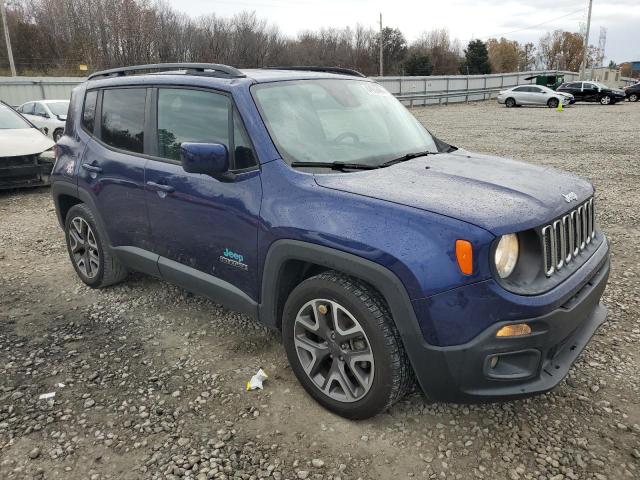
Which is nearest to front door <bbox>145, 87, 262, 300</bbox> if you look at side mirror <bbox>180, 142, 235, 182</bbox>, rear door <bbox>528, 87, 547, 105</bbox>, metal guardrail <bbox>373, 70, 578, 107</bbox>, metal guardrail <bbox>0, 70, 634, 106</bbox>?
side mirror <bbox>180, 142, 235, 182</bbox>

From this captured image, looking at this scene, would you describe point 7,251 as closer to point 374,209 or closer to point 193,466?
point 193,466

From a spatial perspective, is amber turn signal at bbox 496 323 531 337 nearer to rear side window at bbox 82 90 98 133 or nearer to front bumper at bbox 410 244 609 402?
front bumper at bbox 410 244 609 402

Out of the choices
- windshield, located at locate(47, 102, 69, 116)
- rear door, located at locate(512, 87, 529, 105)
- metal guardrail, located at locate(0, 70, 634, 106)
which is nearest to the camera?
windshield, located at locate(47, 102, 69, 116)

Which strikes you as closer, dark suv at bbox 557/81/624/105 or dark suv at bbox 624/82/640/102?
dark suv at bbox 557/81/624/105

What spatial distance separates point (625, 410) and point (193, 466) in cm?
241

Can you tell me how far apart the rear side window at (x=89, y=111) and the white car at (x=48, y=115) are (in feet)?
36.0

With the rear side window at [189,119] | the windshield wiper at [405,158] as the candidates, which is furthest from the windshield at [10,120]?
the windshield wiper at [405,158]

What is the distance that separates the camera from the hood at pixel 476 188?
96.0 inches

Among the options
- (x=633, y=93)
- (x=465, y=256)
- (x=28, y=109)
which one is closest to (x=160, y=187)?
(x=465, y=256)

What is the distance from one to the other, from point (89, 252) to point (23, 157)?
16.7ft

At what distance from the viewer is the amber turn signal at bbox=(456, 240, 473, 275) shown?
7.55ft

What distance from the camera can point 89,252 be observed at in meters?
4.76

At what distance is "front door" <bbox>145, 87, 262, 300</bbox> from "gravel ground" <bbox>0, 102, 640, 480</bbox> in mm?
600

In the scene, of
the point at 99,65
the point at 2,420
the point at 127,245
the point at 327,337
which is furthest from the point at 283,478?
the point at 99,65
